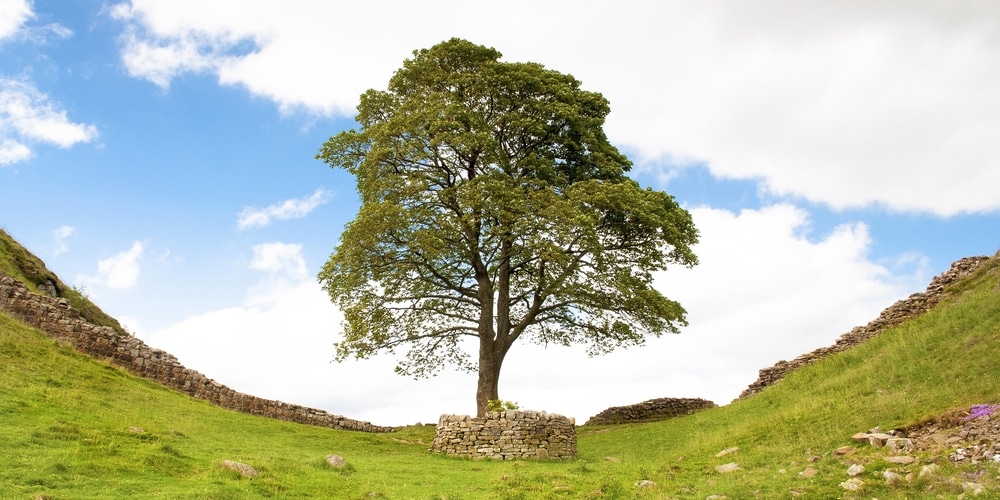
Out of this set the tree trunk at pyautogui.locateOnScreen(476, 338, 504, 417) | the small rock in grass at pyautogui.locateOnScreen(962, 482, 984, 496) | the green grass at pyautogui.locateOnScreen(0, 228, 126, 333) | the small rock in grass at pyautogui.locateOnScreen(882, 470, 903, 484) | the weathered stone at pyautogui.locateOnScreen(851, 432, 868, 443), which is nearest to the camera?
the small rock in grass at pyautogui.locateOnScreen(962, 482, 984, 496)

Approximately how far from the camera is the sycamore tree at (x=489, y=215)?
1142 inches

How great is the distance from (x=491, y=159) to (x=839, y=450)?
1718cm

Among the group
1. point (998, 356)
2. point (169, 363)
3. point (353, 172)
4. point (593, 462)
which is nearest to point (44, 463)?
point (593, 462)

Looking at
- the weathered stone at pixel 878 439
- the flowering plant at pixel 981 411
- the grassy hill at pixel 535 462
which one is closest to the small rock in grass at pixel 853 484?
the grassy hill at pixel 535 462

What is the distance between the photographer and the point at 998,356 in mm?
21125

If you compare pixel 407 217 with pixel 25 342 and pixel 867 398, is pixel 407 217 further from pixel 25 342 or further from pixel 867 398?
pixel 867 398

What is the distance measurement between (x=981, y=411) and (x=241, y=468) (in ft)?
56.4

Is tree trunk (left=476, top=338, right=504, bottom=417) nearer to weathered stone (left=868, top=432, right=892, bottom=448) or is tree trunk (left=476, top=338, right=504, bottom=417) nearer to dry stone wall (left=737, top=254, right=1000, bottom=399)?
dry stone wall (left=737, top=254, right=1000, bottom=399)

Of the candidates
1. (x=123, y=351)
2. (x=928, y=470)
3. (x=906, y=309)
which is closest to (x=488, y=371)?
(x=123, y=351)

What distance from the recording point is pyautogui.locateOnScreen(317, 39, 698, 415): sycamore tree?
29000mm

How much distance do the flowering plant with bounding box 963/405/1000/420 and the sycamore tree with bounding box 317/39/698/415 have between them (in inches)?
499

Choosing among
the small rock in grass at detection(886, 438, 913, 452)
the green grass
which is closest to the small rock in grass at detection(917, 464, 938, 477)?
the small rock in grass at detection(886, 438, 913, 452)

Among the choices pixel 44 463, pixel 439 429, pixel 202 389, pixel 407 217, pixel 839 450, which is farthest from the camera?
pixel 202 389

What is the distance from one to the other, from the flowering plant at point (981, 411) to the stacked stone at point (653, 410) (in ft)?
64.7
